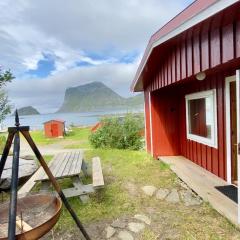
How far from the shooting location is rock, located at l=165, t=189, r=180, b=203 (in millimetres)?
4239

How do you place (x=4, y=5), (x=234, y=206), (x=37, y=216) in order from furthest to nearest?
Result: (x=4, y=5) → (x=234, y=206) → (x=37, y=216)

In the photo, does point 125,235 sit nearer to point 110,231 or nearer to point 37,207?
point 110,231

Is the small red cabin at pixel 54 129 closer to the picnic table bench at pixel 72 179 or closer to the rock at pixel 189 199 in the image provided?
the picnic table bench at pixel 72 179

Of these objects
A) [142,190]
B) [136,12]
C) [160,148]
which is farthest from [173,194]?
[136,12]

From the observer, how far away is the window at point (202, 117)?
5.09 meters

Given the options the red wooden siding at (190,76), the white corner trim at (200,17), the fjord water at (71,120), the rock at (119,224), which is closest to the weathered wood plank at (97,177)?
the rock at (119,224)

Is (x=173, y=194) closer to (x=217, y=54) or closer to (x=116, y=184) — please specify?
(x=116, y=184)

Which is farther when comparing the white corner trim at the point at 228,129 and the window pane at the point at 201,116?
the window pane at the point at 201,116

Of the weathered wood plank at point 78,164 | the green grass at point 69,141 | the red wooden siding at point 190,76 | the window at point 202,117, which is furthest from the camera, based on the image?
the green grass at point 69,141

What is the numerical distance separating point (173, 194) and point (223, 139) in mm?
1353

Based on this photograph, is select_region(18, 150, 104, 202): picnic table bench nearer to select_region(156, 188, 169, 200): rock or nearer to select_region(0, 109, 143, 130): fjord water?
select_region(0, 109, 143, 130): fjord water

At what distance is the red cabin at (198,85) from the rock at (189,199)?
2.52 feet

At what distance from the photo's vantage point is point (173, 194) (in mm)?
4461

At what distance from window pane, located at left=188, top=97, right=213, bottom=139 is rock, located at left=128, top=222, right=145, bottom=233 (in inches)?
103
